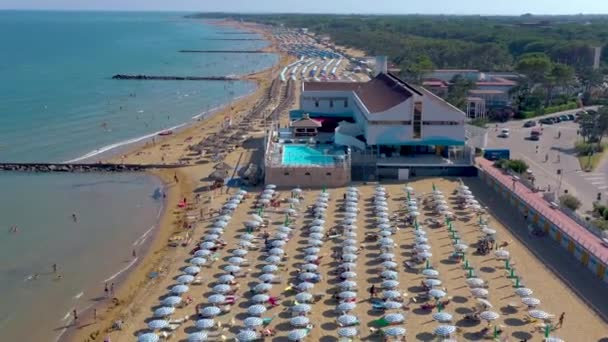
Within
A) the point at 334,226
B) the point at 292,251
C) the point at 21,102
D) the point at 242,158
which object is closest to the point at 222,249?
the point at 292,251

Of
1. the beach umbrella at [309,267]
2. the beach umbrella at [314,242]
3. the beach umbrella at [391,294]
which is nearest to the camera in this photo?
the beach umbrella at [391,294]

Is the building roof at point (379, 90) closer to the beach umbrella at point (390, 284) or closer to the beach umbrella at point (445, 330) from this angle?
the beach umbrella at point (390, 284)

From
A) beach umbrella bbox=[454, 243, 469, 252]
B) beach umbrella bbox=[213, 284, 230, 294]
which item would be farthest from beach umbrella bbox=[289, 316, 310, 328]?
beach umbrella bbox=[454, 243, 469, 252]

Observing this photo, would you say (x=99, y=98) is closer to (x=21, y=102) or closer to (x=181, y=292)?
(x=21, y=102)

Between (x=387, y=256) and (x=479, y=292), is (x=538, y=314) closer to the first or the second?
(x=479, y=292)

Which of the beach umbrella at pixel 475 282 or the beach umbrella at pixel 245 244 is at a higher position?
the beach umbrella at pixel 245 244

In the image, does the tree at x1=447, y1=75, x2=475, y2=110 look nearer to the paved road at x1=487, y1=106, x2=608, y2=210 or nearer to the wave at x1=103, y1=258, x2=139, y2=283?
the paved road at x1=487, y1=106, x2=608, y2=210

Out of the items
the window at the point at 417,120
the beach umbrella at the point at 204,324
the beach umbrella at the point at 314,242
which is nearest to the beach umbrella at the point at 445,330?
the beach umbrella at the point at 204,324
